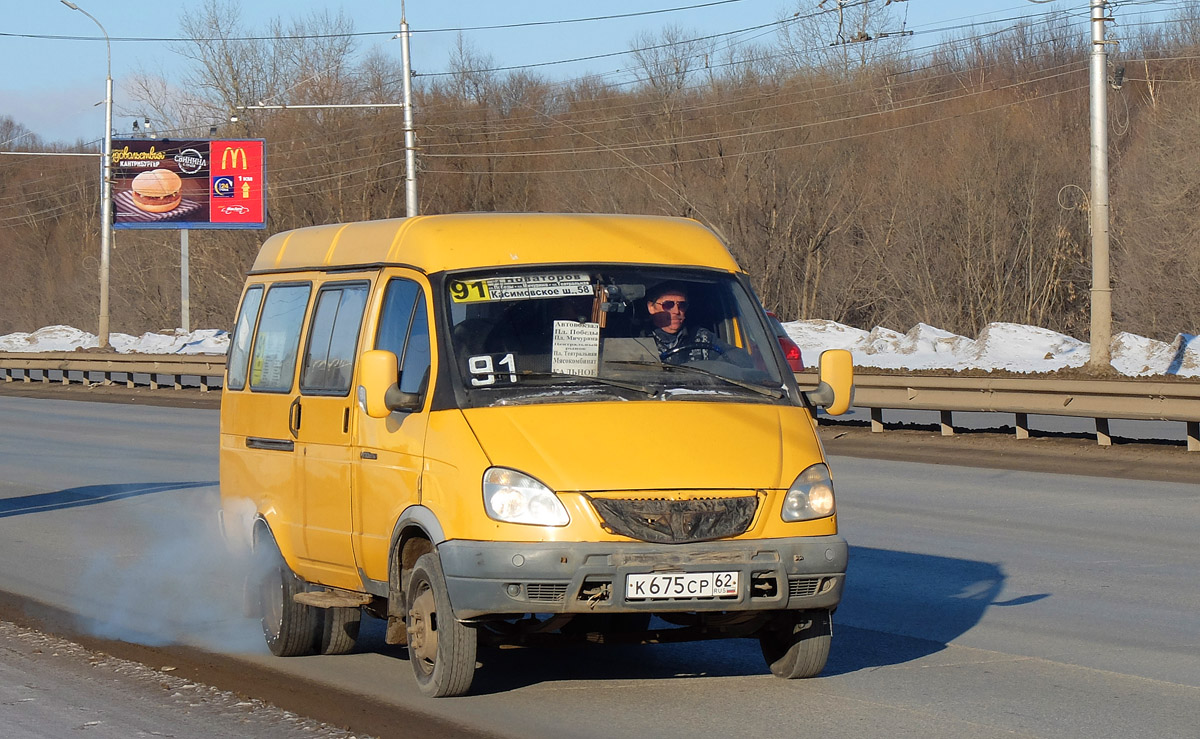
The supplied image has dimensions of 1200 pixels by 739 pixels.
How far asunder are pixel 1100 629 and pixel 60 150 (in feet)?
300

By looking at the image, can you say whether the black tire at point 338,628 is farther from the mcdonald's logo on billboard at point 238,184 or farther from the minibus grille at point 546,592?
the mcdonald's logo on billboard at point 238,184

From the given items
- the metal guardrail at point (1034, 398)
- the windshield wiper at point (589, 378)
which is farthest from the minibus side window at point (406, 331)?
the metal guardrail at point (1034, 398)

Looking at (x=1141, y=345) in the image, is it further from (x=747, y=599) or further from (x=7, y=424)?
(x=747, y=599)

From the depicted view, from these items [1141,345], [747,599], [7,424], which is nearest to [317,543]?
[747,599]

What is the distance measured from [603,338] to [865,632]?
224 cm

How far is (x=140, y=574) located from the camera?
987 cm

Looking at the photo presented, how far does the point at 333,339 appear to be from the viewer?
7.00 metres

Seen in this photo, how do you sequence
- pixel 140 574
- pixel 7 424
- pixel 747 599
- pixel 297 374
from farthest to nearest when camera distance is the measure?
pixel 7 424, pixel 140 574, pixel 297 374, pixel 747 599

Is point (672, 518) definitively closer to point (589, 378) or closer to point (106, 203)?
point (589, 378)

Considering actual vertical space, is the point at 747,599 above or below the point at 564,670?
above

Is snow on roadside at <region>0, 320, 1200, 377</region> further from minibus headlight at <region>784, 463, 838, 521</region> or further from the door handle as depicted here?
minibus headlight at <region>784, 463, 838, 521</region>

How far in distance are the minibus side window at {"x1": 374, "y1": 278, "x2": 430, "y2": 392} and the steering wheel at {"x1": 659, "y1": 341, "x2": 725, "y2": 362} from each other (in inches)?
38.8

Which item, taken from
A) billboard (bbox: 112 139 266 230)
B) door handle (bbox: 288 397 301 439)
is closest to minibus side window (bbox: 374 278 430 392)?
door handle (bbox: 288 397 301 439)

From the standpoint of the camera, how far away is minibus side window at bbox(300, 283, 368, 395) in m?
6.79
